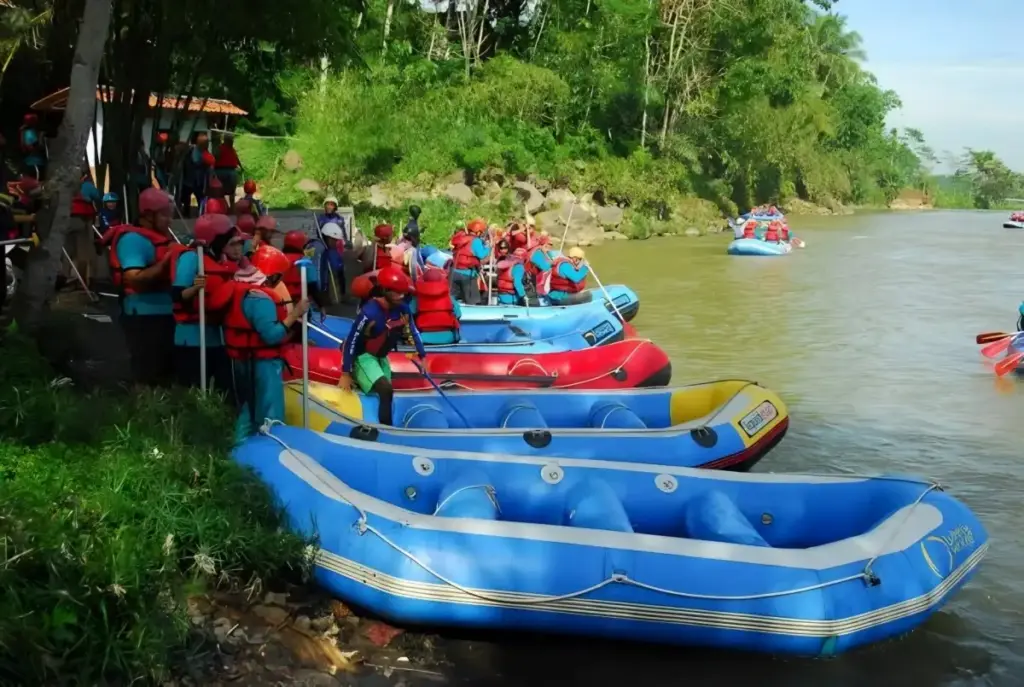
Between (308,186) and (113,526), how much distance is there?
25.9 meters

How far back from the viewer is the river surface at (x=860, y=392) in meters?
4.91

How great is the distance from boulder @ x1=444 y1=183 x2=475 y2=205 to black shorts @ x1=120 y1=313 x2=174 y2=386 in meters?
22.9

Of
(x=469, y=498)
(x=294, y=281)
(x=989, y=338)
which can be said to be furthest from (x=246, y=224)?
(x=989, y=338)

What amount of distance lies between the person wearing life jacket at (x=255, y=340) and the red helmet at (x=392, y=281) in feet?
2.72

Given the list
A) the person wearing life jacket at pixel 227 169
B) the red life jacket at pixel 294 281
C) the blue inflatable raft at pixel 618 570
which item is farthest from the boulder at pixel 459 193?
the blue inflatable raft at pixel 618 570

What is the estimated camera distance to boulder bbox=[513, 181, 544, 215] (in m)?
30.8

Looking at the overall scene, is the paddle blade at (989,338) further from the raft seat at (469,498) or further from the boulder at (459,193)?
the boulder at (459,193)

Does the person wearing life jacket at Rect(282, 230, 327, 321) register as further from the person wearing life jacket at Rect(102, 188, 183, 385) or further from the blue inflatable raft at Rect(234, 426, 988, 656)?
the blue inflatable raft at Rect(234, 426, 988, 656)

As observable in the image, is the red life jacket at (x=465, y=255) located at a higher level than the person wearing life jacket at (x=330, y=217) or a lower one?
lower

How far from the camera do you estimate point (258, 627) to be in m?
4.38

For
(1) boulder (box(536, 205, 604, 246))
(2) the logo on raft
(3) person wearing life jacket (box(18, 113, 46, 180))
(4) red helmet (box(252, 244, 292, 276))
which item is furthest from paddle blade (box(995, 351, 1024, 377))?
(1) boulder (box(536, 205, 604, 246))

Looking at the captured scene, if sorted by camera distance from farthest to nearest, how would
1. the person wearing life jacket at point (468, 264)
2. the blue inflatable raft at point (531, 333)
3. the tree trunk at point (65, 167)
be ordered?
the person wearing life jacket at point (468, 264)
the blue inflatable raft at point (531, 333)
the tree trunk at point (65, 167)

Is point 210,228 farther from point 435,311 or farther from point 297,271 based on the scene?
point 435,311

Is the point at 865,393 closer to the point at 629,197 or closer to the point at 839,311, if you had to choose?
the point at 839,311
